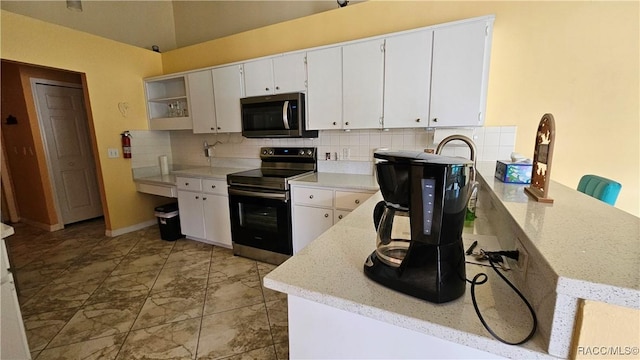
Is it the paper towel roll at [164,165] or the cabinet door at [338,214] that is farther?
the paper towel roll at [164,165]

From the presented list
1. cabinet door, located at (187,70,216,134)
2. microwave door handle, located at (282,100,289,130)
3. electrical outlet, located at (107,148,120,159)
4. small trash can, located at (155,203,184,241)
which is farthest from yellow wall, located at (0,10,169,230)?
microwave door handle, located at (282,100,289,130)

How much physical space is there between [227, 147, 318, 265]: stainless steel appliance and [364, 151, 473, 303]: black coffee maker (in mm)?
1952

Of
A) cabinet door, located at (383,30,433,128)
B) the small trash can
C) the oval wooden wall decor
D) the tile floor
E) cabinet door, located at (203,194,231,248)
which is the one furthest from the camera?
the small trash can

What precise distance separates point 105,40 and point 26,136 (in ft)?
6.12

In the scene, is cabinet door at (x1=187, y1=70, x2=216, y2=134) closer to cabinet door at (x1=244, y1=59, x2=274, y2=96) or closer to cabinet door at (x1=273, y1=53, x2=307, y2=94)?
cabinet door at (x1=244, y1=59, x2=274, y2=96)

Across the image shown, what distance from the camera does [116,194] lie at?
11.8 ft

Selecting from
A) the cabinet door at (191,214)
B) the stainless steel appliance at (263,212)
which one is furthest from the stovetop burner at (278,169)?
the cabinet door at (191,214)

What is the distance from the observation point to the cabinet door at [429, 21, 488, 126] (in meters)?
2.04

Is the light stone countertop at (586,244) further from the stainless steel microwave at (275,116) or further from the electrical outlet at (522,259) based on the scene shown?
the stainless steel microwave at (275,116)

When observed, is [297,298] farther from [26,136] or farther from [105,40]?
[26,136]

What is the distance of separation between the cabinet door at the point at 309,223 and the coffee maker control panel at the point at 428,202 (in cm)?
184

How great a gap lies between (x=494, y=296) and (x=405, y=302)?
249mm

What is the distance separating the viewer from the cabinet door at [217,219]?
3.03 meters

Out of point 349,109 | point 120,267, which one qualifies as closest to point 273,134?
point 349,109
